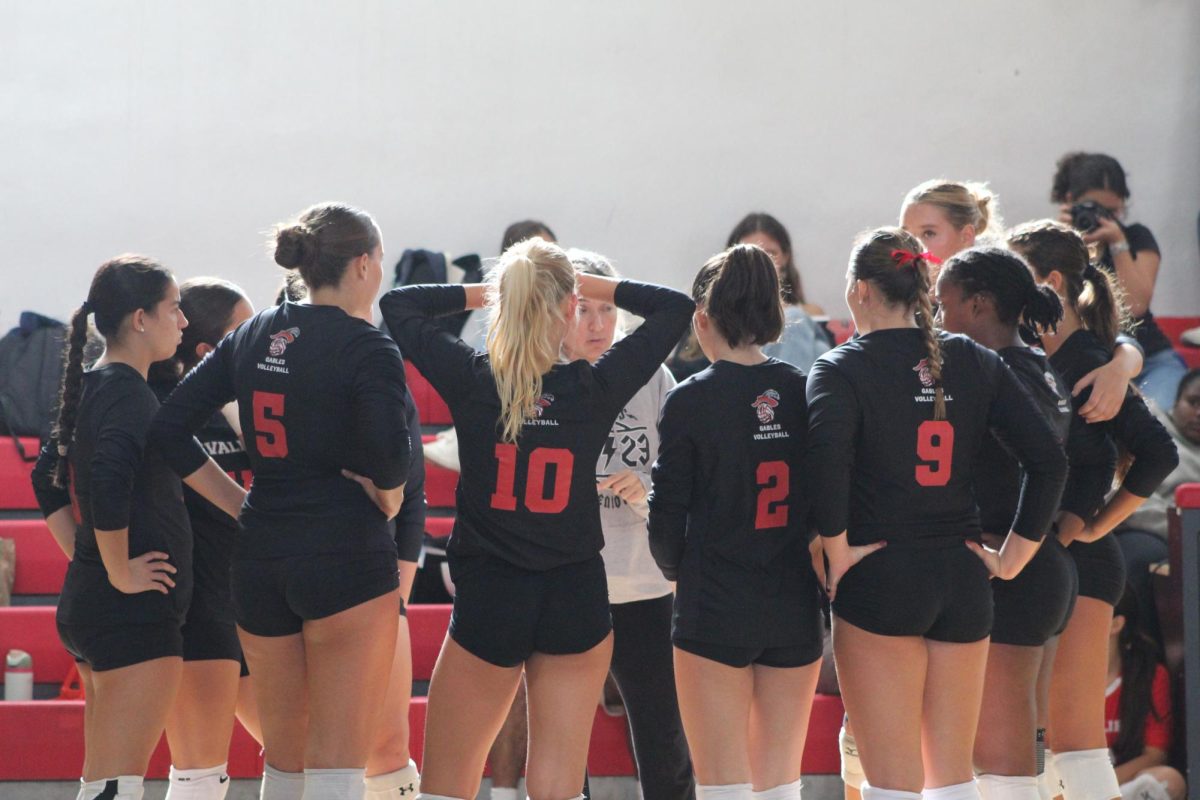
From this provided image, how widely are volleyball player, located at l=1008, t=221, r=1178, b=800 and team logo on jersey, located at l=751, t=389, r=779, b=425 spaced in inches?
33.0

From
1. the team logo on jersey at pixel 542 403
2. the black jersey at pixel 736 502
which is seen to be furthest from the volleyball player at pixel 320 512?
the black jersey at pixel 736 502

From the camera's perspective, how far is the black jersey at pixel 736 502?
2338 mm

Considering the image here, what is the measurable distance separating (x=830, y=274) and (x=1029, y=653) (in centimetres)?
302

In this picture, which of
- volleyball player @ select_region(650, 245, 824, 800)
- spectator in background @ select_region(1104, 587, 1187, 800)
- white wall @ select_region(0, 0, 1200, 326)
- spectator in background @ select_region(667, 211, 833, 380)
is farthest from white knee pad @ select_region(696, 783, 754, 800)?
white wall @ select_region(0, 0, 1200, 326)

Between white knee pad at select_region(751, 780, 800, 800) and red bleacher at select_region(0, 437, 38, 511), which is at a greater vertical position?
red bleacher at select_region(0, 437, 38, 511)

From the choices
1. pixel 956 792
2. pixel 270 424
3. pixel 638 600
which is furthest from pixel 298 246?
pixel 956 792

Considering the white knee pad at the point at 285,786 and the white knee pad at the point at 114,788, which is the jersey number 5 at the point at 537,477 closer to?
the white knee pad at the point at 285,786

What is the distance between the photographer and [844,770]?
2.85m

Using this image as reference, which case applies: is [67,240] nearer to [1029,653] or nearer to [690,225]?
[690,225]

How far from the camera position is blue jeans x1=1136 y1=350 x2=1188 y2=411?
14.6 feet

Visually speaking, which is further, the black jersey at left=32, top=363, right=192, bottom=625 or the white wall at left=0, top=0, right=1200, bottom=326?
the white wall at left=0, top=0, right=1200, bottom=326

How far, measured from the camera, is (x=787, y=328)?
14.1 feet

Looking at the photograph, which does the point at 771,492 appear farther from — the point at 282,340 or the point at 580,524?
the point at 282,340

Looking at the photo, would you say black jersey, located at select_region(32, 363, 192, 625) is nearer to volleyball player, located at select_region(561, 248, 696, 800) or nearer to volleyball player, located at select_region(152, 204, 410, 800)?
volleyball player, located at select_region(152, 204, 410, 800)
